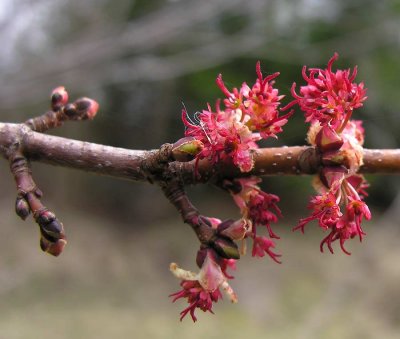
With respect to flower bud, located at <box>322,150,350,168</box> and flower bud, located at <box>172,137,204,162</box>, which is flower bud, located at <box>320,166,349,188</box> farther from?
flower bud, located at <box>172,137,204,162</box>

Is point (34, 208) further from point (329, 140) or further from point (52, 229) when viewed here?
point (329, 140)

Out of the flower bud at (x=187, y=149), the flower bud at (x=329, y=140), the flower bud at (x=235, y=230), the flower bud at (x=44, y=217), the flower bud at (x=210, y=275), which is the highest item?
the flower bud at (x=187, y=149)

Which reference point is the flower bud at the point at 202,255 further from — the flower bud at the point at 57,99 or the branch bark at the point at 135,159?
the flower bud at the point at 57,99

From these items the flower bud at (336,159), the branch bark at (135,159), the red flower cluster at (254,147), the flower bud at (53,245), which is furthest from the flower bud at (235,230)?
the flower bud at (53,245)

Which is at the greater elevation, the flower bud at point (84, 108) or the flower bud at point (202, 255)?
the flower bud at point (84, 108)

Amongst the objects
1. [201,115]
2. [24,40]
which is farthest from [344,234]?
[24,40]

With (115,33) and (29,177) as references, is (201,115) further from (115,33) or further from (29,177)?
(115,33)

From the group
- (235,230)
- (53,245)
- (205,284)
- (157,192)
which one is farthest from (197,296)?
(157,192)
